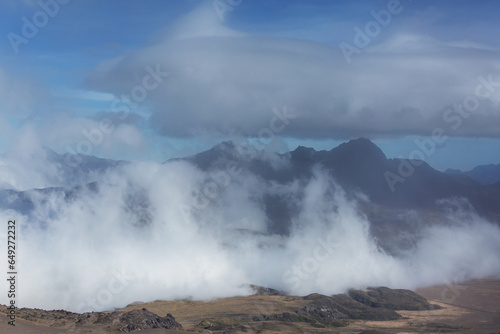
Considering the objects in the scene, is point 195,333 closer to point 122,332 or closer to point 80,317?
point 122,332

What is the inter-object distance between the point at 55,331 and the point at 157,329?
3711cm

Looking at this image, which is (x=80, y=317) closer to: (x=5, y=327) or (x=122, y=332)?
(x=122, y=332)

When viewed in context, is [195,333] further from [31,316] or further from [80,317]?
[31,316]

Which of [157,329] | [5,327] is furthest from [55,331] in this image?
[157,329]

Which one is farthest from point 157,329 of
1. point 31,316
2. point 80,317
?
point 31,316

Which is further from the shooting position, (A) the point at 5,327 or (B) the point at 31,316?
(B) the point at 31,316

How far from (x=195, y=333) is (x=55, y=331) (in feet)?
160

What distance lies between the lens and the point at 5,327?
166 meters

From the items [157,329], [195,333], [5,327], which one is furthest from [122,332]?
[5,327]

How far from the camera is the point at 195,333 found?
19675 centimetres

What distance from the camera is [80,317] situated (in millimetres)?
197750

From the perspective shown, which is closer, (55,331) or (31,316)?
(55,331)

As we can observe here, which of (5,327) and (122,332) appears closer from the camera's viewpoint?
(5,327)

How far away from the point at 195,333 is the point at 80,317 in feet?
139
